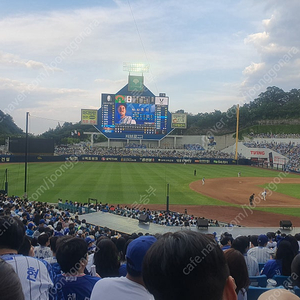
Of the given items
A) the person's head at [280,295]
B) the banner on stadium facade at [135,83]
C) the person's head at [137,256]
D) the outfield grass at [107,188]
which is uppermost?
the banner on stadium facade at [135,83]

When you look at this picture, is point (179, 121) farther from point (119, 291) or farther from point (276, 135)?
point (119, 291)

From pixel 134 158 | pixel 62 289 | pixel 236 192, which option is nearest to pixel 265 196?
pixel 236 192

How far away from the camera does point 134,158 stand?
63250mm

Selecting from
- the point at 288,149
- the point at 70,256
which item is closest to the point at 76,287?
the point at 70,256

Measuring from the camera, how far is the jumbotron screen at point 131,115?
70.0 m

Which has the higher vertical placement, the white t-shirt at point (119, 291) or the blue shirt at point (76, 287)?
the white t-shirt at point (119, 291)

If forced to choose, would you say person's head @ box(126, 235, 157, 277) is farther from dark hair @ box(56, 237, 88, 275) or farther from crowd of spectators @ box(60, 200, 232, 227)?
crowd of spectators @ box(60, 200, 232, 227)

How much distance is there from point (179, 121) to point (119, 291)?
74.4 metres

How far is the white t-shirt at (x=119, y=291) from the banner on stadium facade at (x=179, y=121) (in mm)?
73869

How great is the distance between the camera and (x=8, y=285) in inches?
63.1

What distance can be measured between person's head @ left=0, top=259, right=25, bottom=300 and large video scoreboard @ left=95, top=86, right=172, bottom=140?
69302 millimetres

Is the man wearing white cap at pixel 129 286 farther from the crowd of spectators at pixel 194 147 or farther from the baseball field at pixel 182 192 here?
the crowd of spectators at pixel 194 147

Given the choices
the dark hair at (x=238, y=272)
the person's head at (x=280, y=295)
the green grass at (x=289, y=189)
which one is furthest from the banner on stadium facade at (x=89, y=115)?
the person's head at (x=280, y=295)

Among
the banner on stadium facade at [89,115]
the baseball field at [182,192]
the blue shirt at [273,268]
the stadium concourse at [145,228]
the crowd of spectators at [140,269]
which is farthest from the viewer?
the banner on stadium facade at [89,115]
